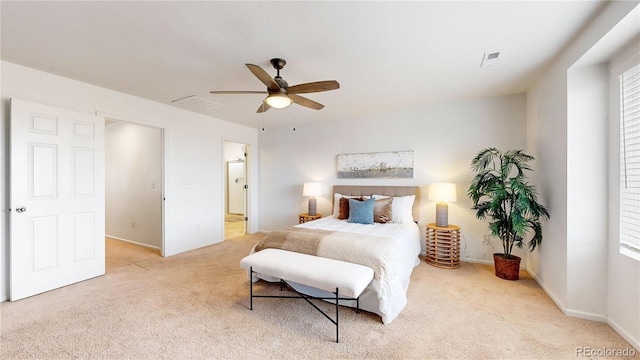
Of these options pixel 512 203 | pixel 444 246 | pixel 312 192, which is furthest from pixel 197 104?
pixel 512 203

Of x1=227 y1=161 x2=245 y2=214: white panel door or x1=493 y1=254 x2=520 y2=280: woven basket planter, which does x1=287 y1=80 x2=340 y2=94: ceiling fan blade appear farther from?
x1=227 y1=161 x2=245 y2=214: white panel door

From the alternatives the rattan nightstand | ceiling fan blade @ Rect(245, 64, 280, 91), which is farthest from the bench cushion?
the rattan nightstand

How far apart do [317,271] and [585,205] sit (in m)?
2.36

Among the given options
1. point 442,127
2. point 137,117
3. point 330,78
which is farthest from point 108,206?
point 442,127

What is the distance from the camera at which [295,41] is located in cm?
209

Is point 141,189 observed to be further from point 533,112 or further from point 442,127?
point 533,112

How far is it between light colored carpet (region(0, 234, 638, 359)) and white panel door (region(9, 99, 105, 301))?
0.88 ft

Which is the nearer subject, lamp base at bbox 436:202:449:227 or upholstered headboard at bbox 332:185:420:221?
lamp base at bbox 436:202:449:227

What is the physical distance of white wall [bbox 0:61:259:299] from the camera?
249cm

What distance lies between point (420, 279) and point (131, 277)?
353 cm

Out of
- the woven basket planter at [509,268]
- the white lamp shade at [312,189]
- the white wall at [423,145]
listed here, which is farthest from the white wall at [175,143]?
the woven basket planter at [509,268]

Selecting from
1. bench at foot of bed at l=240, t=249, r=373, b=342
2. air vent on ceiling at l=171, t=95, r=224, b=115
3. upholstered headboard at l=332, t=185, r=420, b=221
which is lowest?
bench at foot of bed at l=240, t=249, r=373, b=342

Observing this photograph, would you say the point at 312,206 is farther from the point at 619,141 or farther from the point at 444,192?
the point at 619,141

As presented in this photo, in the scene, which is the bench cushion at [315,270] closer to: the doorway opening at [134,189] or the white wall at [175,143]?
the white wall at [175,143]
